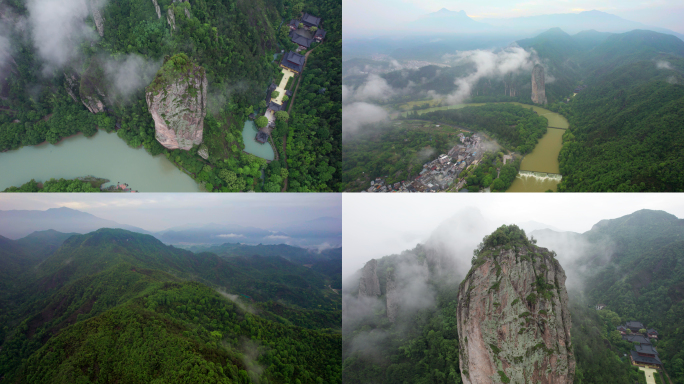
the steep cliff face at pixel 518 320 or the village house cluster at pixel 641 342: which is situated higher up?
the steep cliff face at pixel 518 320

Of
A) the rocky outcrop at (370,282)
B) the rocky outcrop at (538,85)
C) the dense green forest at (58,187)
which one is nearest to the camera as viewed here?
the dense green forest at (58,187)

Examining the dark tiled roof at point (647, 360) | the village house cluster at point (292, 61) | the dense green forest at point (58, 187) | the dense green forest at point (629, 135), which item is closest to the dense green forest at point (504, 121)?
the dense green forest at point (629, 135)

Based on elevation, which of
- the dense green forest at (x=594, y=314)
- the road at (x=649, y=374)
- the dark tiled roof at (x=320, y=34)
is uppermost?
the dark tiled roof at (x=320, y=34)

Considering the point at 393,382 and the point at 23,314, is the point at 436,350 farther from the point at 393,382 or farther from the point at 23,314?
the point at 23,314

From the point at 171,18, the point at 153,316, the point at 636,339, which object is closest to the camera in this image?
the point at 153,316

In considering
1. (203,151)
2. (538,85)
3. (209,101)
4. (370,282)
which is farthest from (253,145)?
(538,85)

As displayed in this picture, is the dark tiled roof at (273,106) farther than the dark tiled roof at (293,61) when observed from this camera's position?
No

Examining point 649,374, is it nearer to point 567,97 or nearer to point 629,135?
point 629,135

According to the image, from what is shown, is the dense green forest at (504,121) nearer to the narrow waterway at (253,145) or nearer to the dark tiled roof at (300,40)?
the narrow waterway at (253,145)
